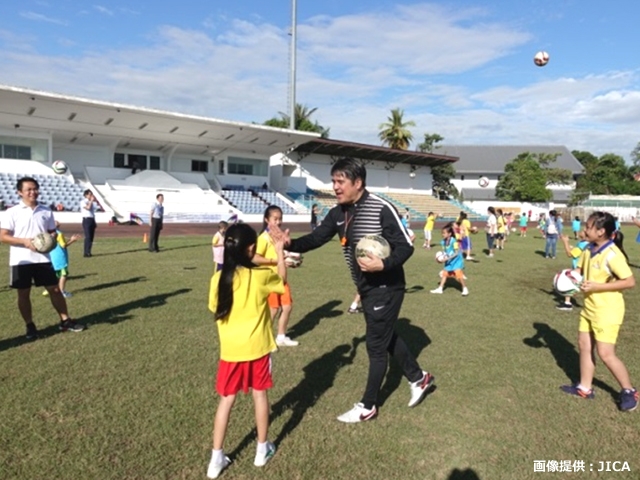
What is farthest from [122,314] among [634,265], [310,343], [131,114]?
[131,114]

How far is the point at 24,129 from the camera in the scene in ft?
103

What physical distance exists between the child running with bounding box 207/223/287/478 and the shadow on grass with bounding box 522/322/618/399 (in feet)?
11.6

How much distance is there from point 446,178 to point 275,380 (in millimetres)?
61562

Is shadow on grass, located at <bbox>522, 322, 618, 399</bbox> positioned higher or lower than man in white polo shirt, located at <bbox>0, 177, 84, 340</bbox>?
lower

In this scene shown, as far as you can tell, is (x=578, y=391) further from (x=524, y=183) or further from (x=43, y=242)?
(x=524, y=183)

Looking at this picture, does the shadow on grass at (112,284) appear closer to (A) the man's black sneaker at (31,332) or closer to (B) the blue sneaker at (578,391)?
(A) the man's black sneaker at (31,332)

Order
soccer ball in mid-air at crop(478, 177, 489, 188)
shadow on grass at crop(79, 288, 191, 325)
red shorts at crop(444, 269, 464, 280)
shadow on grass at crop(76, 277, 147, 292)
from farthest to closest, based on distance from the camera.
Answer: soccer ball in mid-air at crop(478, 177, 489, 188) < red shorts at crop(444, 269, 464, 280) < shadow on grass at crop(76, 277, 147, 292) < shadow on grass at crop(79, 288, 191, 325)

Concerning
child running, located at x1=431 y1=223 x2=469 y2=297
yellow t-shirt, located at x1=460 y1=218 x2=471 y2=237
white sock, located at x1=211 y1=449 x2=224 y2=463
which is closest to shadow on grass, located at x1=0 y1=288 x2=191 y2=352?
white sock, located at x1=211 y1=449 x2=224 y2=463

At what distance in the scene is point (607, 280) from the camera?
14.1ft

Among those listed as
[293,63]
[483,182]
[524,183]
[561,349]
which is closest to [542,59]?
[561,349]

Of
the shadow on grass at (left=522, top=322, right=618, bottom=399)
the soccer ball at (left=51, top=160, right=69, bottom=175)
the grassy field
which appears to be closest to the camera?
the grassy field

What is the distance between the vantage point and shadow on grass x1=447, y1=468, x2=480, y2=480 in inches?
126

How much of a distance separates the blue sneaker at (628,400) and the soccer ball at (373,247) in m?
2.67

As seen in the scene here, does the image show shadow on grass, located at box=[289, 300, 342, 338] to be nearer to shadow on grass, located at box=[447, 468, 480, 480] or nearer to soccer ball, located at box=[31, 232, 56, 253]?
soccer ball, located at box=[31, 232, 56, 253]
